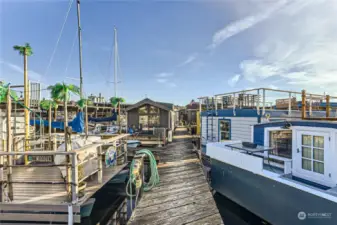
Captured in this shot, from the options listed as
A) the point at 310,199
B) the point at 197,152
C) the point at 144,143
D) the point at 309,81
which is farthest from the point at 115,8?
the point at 309,81

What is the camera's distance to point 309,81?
14.0m

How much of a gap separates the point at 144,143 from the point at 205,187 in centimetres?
749

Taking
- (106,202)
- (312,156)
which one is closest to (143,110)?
(106,202)

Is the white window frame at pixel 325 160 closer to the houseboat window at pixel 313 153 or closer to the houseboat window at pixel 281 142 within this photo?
the houseboat window at pixel 313 153

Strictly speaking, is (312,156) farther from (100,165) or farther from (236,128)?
(100,165)

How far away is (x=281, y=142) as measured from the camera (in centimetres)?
610

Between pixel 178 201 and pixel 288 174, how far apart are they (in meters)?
3.37

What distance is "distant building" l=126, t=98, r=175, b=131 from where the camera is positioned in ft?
50.3

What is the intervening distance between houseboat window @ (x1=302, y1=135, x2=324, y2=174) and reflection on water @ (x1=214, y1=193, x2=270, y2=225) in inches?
93.9

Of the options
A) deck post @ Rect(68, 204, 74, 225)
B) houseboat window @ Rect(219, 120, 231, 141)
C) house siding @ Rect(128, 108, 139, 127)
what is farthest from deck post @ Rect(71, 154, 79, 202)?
house siding @ Rect(128, 108, 139, 127)

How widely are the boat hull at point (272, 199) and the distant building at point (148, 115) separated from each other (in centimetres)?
887

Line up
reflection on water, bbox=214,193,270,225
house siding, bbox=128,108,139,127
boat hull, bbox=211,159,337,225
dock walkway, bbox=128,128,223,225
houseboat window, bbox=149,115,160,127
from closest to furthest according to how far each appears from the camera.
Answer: boat hull, bbox=211,159,337,225
dock walkway, bbox=128,128,223,225
reflection on water, bbox=214,193,270,225
houseboat window, bbox=149,115,160,127
house siding, bbox=128,108,139,127

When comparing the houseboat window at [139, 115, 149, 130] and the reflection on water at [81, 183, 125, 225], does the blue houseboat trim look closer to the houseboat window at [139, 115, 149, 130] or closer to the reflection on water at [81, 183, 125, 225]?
the reflection on water at [81, 183, 125, 225]

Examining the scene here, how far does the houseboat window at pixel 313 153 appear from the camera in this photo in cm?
457
